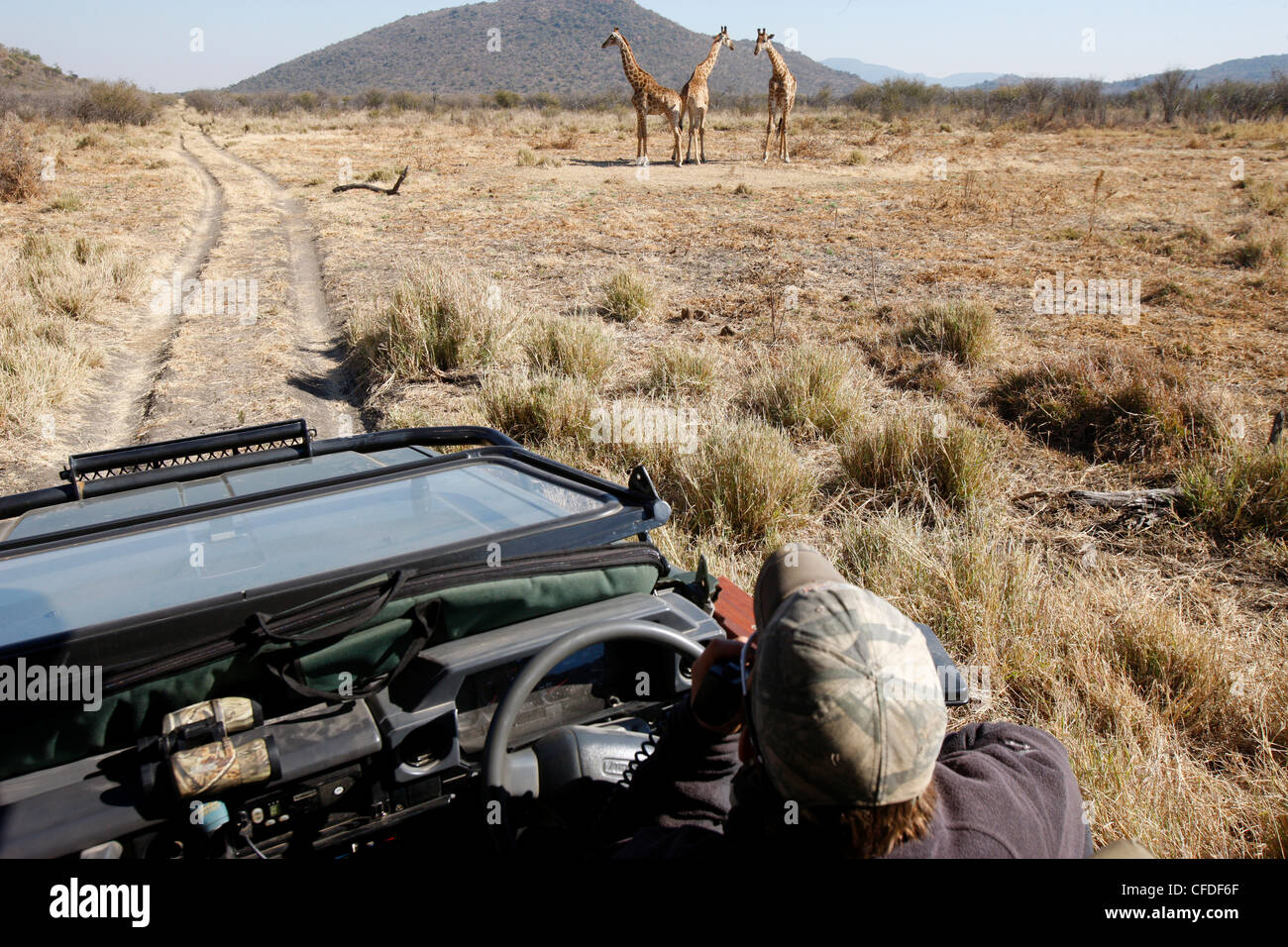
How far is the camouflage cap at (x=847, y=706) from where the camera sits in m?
1.09

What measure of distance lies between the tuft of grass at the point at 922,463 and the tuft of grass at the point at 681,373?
1517 mm

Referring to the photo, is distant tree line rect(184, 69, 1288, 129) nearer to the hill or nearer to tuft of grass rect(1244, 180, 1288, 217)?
tuft of grass rect(1244, 180, 1288, 217)

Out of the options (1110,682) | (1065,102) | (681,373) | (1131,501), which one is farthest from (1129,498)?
(1065,102)

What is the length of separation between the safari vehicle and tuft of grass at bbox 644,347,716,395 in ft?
14.2

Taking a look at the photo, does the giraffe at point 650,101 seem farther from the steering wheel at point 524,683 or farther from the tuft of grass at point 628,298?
the steering wheel at point 524,683

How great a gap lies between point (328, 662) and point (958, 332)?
674 cm

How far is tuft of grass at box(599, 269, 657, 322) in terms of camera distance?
28.1 feet

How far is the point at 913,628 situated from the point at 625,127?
3293 cm

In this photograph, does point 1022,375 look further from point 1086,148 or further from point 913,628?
point 1086,148

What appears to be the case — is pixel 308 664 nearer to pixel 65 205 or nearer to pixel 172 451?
pixel 172 451

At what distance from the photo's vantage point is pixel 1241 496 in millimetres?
4477

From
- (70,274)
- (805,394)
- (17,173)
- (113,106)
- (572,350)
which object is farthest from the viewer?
(113,106)

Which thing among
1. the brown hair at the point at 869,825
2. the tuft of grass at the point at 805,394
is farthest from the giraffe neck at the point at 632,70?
the brown hair at the point at 869,825

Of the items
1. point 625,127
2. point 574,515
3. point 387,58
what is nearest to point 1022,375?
point 574,515
